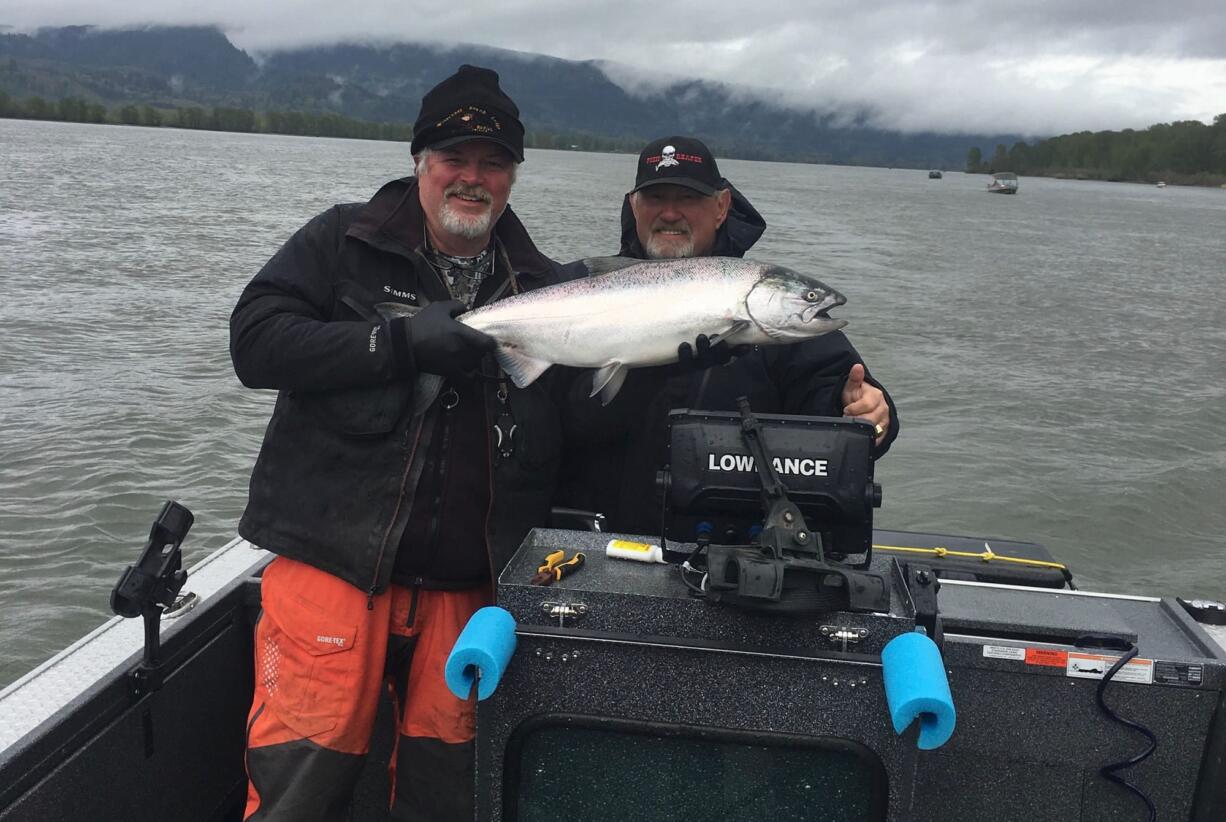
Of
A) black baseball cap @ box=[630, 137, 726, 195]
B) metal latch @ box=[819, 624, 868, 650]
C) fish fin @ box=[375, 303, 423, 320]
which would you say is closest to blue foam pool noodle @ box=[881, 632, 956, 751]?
metal latch @ box=[819, 624, 868, 650]

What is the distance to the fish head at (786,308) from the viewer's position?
3.27 metres

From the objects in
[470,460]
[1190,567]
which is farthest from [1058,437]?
[470,460]

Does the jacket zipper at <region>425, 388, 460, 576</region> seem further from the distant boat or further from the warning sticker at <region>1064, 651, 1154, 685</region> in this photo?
the distant boat

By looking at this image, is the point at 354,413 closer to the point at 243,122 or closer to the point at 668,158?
the point at 668,158

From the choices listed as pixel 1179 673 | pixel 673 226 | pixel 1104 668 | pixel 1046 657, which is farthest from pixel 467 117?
pixel 1179 673

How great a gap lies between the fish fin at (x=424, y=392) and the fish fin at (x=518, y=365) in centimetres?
24

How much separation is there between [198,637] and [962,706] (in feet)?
7.91

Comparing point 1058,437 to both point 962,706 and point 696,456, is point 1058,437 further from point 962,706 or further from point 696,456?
point 696,456

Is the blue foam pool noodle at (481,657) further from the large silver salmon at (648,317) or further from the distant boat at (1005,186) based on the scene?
the distant boat at (1005,186)

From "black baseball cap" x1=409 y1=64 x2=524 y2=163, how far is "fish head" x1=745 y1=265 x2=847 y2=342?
0.91m

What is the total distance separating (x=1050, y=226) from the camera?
157 feet

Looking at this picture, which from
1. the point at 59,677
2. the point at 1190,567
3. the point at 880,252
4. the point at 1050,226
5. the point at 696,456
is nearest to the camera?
the point at 696,456

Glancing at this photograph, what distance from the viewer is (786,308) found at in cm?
327

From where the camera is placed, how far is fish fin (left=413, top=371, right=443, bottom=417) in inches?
122
